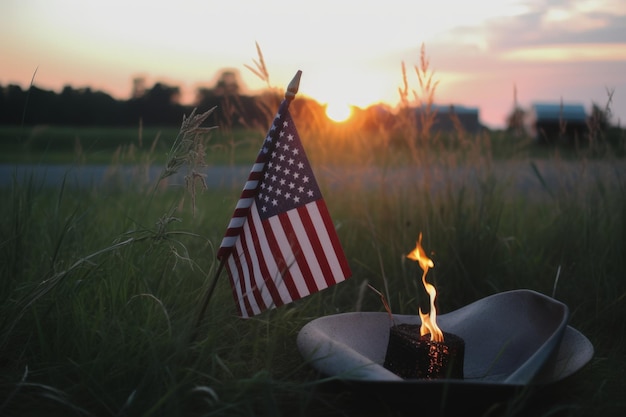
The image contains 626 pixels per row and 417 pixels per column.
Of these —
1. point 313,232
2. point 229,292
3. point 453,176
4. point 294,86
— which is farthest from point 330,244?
point 453,176

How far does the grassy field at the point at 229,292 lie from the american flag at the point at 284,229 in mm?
195

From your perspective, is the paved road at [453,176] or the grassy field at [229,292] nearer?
the grassy field at [229,292]

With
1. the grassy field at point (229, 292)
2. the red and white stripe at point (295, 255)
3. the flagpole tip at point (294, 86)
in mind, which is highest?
the flagpole tip at point (294, 86)

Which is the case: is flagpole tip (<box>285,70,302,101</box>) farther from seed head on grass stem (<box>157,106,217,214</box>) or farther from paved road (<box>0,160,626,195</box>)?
Answer: paved road (<box>0,160,626,195</box>)

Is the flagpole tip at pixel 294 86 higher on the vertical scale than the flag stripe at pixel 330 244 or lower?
higher

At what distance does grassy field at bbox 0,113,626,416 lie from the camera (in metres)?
2.28

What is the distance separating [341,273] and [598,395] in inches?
44.6

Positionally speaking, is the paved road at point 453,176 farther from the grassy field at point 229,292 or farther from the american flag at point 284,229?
the american flag at point 284,229

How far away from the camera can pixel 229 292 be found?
A: 3.32m

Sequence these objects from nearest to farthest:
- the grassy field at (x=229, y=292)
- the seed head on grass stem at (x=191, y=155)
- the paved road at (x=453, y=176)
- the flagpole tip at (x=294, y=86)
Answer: the grassy field at (x=229, y=292)
the seed head on grass stem at (x=191, y=155)
the flagpole tip at (x=294, y=86)
the paved road at (x=453, y=176)

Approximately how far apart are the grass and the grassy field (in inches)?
0.4

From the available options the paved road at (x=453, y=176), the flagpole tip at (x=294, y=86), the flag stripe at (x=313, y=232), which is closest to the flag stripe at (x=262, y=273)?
the flag stripe at (x=313, y=232)

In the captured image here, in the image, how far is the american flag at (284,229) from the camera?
2600 mm

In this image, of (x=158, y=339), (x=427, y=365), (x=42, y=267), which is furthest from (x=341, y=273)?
(x=42, y=267)
